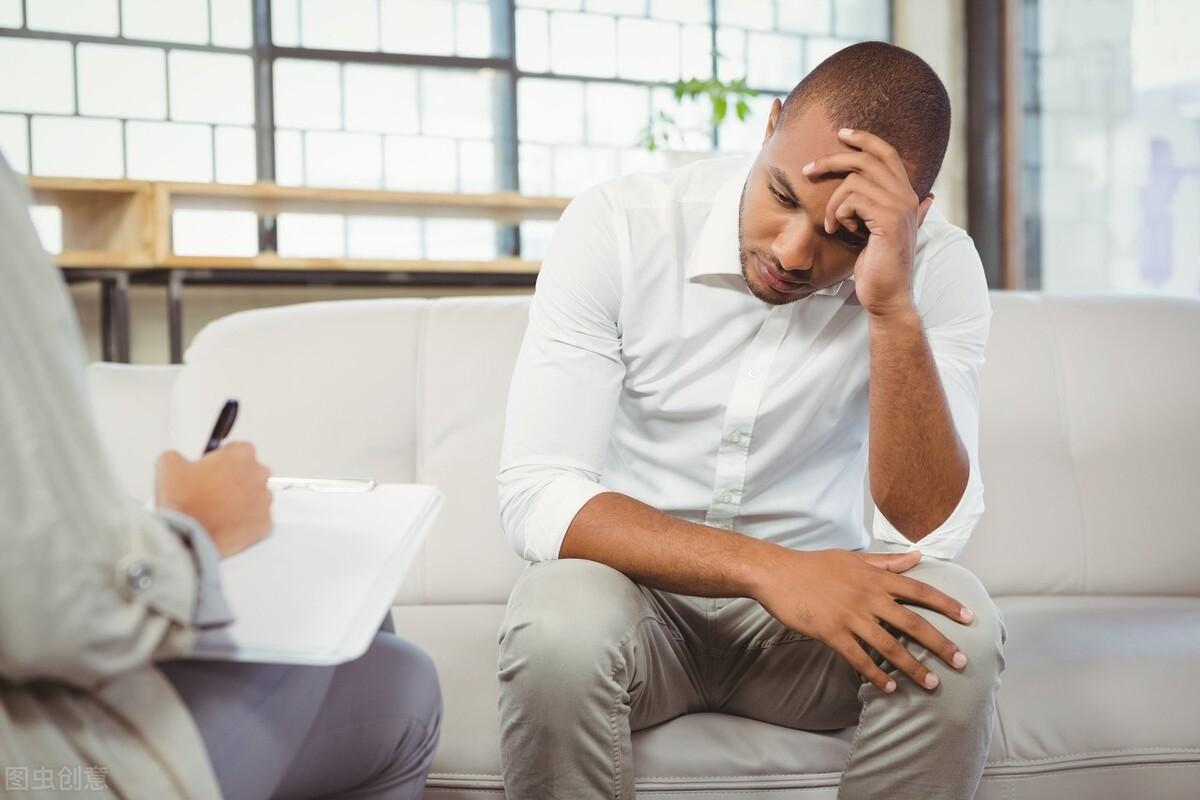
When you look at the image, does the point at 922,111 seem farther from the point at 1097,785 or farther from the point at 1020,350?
the point at 1097,785

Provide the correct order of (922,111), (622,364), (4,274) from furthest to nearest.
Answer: (622,364), (922,111), (4,274)

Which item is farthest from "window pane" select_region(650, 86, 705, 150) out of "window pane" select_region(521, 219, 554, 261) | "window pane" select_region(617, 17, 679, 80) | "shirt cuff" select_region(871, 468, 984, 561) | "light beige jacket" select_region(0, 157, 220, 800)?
"light beige jacket" select_region(0, 157, 220, 800)

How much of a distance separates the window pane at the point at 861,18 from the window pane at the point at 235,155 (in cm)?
277

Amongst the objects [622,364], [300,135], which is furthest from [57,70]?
[622,364]

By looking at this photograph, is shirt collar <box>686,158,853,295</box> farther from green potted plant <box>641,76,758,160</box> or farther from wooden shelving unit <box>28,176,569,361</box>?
green potted plant <box>641,76,758,160</box>

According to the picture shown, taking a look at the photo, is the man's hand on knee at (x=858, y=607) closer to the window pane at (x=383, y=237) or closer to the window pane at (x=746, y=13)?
the window pane at (x=383, y=237)

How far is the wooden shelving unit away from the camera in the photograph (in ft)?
11.5

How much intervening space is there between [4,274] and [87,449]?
0.29 feet

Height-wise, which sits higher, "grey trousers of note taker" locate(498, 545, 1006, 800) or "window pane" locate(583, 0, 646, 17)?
"window pane" locate(583, 0, 646, 17)

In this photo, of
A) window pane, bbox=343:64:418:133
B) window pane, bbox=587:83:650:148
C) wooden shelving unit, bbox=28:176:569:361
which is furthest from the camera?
window pane, bbox=587:83:650:148

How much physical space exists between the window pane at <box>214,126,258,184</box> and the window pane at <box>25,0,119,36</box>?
52 cm

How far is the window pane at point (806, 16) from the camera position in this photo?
5156 millimetres

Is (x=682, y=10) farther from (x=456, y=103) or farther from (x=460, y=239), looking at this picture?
(x=460, y=239)

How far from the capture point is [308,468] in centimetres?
168
